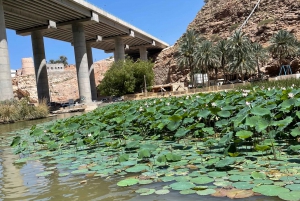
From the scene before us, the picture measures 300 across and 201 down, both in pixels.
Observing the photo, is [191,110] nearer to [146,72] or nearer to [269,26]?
[146,72]

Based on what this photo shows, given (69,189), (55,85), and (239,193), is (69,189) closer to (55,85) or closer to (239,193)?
(239,193)

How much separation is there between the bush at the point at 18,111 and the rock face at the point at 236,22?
43.4 metres

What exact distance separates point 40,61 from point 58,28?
18.6ft

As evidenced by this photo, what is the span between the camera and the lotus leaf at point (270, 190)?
10.5 feet

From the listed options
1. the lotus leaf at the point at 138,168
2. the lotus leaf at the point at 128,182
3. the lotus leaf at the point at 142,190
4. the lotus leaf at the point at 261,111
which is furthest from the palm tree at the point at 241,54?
the lotus leaf at the point at 142,190

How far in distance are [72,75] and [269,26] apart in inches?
1813

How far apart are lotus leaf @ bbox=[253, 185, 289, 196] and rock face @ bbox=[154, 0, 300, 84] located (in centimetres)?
6146

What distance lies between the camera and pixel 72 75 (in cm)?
7712

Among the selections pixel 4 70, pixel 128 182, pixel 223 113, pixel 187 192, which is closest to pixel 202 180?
pixel 187 192

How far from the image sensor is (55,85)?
7294 centimetres

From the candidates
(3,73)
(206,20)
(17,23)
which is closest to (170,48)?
(206,20)

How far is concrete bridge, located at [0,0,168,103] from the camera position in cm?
2928

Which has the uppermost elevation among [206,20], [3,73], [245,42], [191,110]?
[206,20]

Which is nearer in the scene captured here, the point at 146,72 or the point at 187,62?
the point at 146,72
